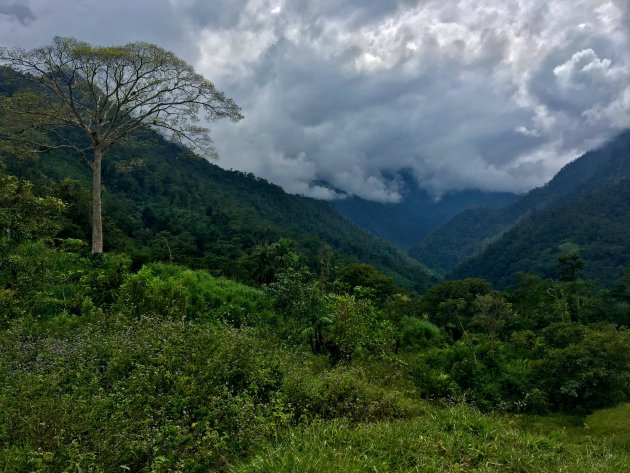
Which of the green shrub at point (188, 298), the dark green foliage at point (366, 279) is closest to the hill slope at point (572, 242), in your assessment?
the dark green foliage at point (366, 279)

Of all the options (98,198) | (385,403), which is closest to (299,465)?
(385,403)

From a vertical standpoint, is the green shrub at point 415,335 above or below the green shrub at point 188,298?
below

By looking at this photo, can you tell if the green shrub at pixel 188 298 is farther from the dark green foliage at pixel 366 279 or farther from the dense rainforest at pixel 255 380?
the dark green foliage at pixel 366 279

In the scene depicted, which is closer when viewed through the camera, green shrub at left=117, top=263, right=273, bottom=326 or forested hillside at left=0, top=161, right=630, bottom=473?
forested hillside at left=0, top=161, right=630, bottom=473

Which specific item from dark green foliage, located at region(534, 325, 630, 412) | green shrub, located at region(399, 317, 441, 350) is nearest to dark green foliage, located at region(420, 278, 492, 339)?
green shrub, located at region(399, 317, 441, 350)

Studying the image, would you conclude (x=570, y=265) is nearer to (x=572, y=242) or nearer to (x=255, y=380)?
(x=255, y=380)

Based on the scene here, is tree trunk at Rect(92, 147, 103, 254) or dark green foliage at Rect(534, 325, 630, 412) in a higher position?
tree trunk at Rect(92, 147, 103, 254)

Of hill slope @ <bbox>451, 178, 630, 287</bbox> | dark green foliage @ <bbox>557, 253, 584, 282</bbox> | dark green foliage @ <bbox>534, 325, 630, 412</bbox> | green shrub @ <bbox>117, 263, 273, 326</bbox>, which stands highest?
hill slope @ <bbox>451, 178, 630, 287</bbox>

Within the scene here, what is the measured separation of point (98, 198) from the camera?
15.3 meters

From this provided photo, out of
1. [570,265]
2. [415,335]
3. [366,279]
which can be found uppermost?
[570,265]

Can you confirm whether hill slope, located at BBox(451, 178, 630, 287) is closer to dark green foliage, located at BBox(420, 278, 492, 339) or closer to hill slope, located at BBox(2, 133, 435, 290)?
hill slope, located at BBox(2, 133, 435, 290)

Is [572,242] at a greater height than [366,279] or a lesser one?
greater

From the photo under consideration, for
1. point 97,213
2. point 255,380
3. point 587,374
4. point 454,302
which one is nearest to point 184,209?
point 454,302

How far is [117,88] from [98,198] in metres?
4.28
